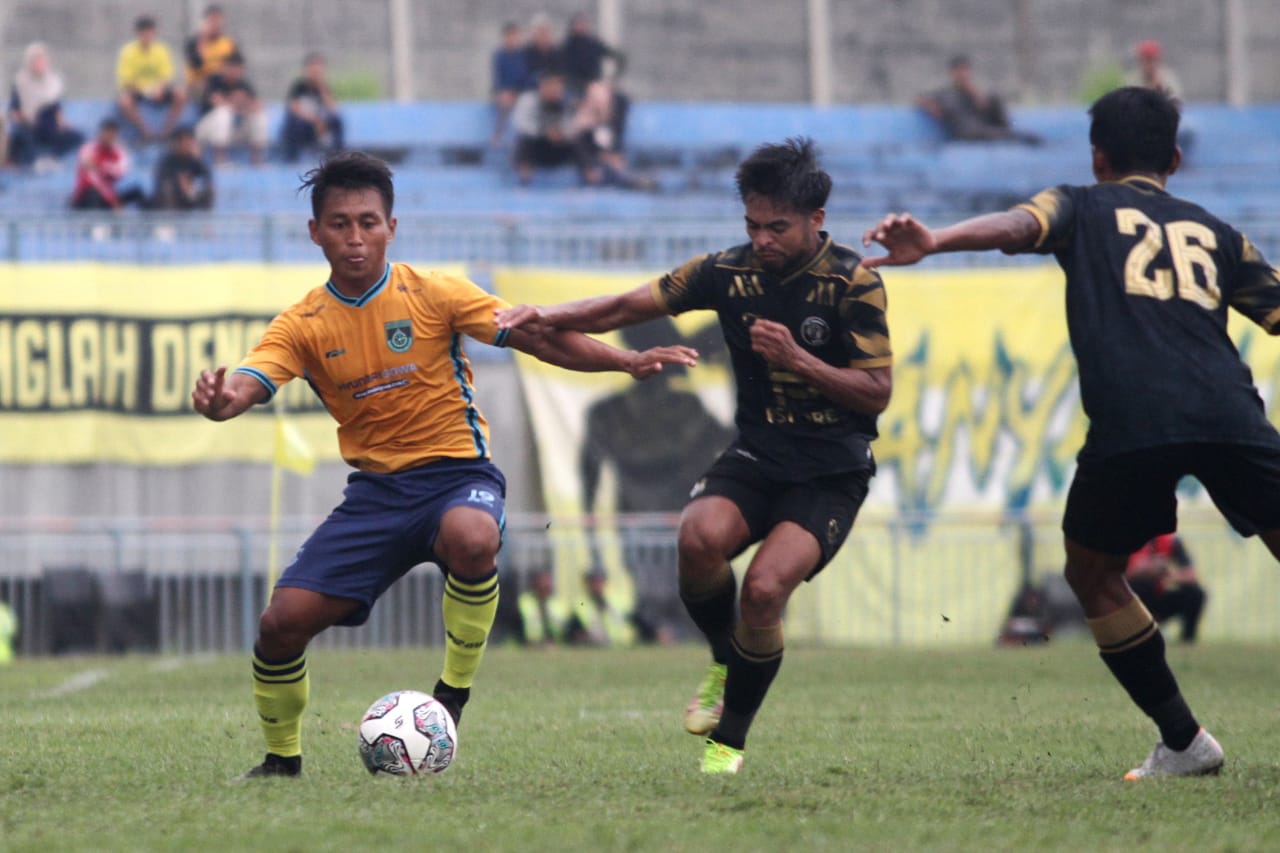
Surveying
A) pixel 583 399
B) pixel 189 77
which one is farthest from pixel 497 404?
pixel 189 77

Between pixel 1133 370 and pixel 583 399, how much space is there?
39.2 ft

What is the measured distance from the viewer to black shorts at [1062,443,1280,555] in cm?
585

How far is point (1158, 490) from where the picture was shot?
19.8 ft

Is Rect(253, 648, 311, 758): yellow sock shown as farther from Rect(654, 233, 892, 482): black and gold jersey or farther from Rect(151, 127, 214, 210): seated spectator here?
Rect(151, 127, 214, 210): seated spectator

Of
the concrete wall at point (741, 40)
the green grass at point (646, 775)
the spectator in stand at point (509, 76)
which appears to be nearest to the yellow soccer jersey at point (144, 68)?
the concrete wall at point (741, 40)

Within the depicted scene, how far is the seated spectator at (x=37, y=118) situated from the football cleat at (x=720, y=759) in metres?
16.5

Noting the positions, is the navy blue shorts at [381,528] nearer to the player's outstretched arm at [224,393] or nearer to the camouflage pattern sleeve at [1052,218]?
the player's outstretched arm at [224,393]

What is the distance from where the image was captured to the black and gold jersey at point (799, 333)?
6590 millimetres

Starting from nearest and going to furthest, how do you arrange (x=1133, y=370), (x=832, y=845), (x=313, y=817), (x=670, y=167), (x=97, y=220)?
1. (x=832, y=845)
2. (x=313, y=817)
3. (x=1133, y=370)
4. (x=97, y=220)
5. (x=670, y=167)

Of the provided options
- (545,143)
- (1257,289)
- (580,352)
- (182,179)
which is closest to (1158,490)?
(1257,289)

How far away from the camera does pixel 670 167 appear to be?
76.3 ft

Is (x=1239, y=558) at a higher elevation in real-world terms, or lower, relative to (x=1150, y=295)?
lower

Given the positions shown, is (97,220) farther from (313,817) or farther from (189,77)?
(313,817)

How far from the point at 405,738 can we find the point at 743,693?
1150mm
